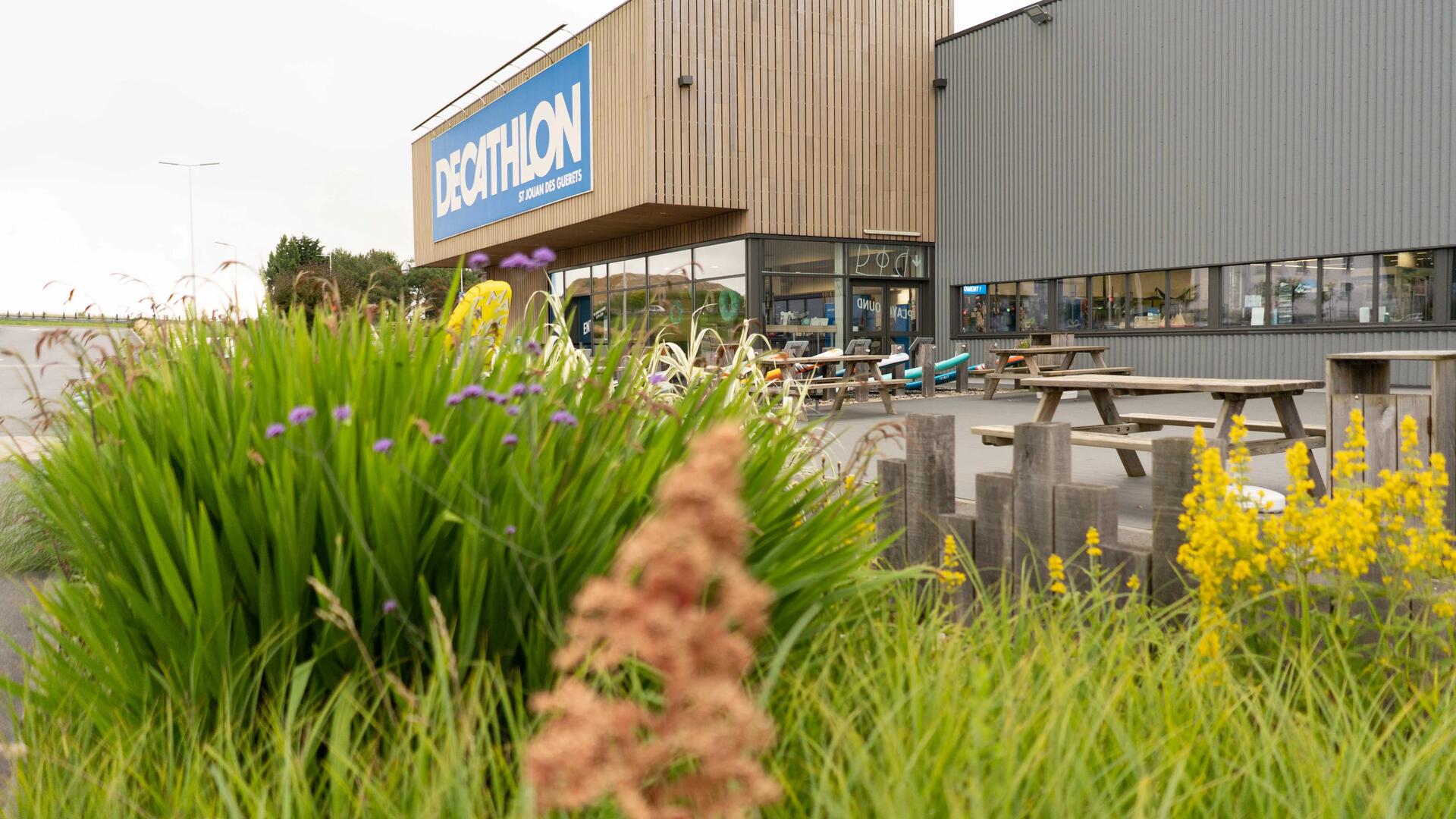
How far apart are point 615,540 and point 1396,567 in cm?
177

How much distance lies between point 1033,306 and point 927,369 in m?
6.00

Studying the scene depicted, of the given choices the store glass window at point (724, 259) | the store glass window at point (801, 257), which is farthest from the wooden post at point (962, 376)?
the store glass window at point (724, 259)

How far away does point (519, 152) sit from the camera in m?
25.6

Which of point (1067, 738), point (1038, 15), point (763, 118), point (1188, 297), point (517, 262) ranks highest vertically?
point (1038, 15)

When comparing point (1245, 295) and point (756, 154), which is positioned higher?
point (756, 154)

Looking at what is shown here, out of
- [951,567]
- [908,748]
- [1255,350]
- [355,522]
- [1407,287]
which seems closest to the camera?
[908,748]

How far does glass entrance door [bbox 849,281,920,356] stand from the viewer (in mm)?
22953

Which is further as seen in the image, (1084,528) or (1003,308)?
(1003,308)

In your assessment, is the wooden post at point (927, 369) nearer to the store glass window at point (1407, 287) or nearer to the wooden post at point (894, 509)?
the store glass window at point (1407, 287)

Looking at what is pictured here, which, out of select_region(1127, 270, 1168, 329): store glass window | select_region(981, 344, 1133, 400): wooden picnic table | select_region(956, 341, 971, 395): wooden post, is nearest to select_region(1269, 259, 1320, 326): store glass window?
select_region(1127, 270, 1168, 329): store glass window

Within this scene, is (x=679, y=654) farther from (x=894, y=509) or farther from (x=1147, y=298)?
(x=1147, y=298)

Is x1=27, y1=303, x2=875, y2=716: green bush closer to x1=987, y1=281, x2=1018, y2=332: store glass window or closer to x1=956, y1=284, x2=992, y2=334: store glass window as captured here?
x1=987, y1=281, x2=1018, y2=332: store glass window

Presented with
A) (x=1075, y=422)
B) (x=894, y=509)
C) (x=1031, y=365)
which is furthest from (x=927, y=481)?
(x=1031, y=365)

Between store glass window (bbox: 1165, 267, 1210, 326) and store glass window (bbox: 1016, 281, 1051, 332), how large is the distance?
102 inches
